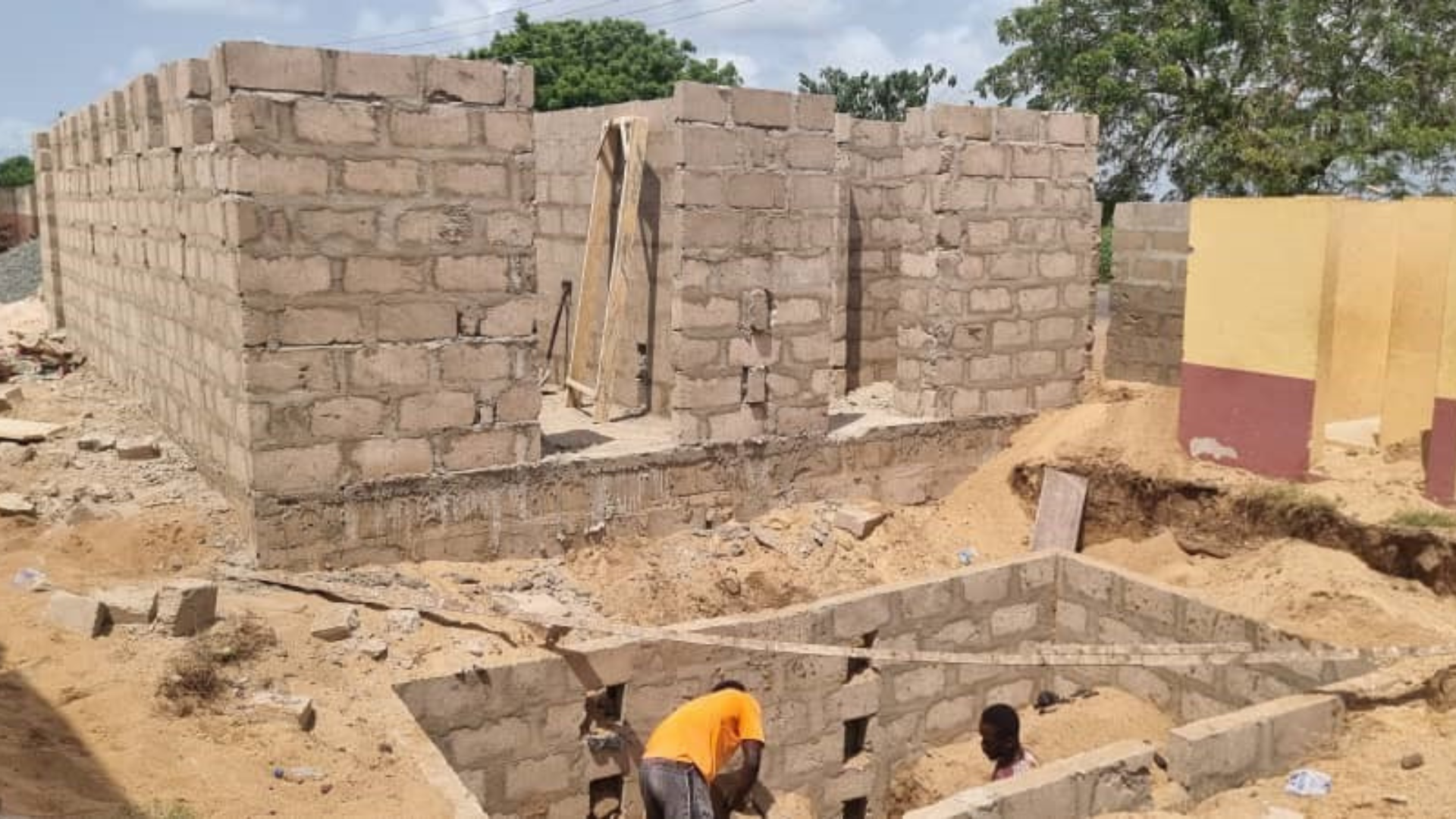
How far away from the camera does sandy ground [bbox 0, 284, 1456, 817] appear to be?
5020mm

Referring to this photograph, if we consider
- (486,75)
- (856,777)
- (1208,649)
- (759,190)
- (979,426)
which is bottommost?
(856,777)

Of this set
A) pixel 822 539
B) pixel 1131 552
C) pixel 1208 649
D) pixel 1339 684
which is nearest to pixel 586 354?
pixel 822 539

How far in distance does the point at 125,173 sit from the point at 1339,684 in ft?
31.5

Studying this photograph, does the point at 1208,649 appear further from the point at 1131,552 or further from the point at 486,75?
the point at 486,75

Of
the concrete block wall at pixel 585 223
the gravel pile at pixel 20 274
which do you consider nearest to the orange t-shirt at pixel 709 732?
the concrete block wall at pixel 585 223

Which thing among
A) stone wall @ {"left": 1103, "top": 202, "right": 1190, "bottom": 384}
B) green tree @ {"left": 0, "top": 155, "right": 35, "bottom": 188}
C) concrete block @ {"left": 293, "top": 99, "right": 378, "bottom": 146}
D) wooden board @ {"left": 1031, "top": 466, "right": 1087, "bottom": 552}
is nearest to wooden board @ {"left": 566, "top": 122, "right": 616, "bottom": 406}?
concrete block @ {"left": 293, "top": 99, "right": 378, "bottom": 146}

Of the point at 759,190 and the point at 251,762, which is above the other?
the point at 759,190

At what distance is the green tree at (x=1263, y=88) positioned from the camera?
20.5 meters

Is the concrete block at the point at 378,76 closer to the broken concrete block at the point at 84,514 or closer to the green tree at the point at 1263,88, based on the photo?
the broken concrete block at the point at 84,514

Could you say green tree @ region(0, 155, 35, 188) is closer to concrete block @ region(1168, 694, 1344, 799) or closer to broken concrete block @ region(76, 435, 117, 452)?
broken concrete block @ region(76, 435, 117, 452)

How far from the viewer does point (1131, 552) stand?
29.9ft

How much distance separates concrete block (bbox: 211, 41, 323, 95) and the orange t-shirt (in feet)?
13.3

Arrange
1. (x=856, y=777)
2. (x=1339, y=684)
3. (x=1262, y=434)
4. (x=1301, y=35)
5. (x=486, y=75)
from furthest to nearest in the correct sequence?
(x=1301, y=35) < (x=1262, y=434) < (x=856, y=777) < (x=486, y=75) < (x=1339, y=684)

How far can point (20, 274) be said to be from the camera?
24.3 metres
